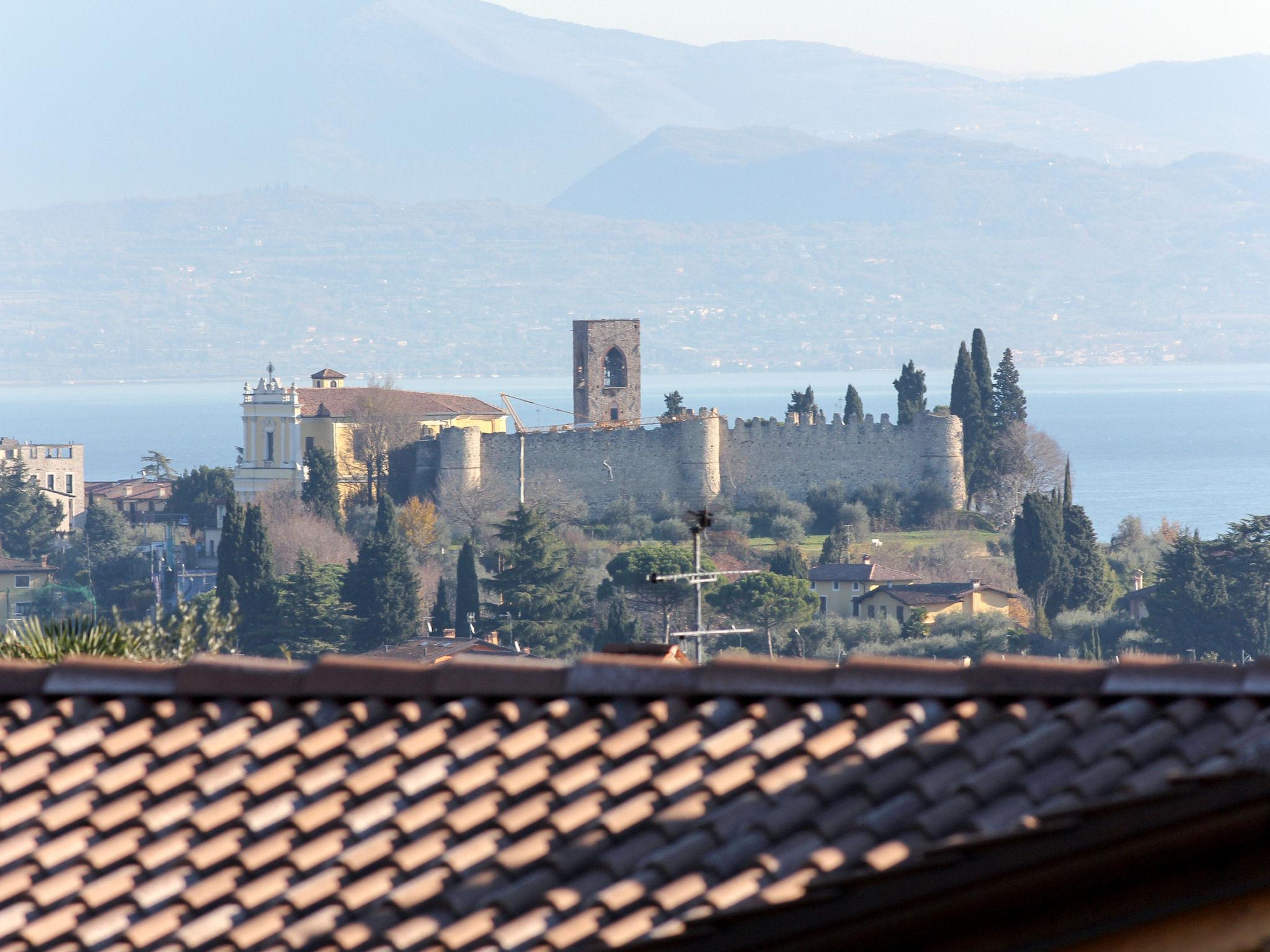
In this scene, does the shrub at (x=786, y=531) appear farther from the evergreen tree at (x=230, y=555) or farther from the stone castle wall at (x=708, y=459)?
the evergreen tree at (x=230, y=555)

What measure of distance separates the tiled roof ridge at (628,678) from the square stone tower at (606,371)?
2195 inches

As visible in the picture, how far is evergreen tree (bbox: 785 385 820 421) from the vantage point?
5784 centimetres

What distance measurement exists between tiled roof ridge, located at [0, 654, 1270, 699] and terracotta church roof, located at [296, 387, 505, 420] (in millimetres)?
61125

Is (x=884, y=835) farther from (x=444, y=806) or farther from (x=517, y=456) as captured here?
(x=517, y=456)

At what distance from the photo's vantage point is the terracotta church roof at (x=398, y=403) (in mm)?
65812

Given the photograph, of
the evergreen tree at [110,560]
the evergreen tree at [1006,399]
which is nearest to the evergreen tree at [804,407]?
the evergreen tree at [1006,399]

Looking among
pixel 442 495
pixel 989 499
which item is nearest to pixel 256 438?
pixel 442 495

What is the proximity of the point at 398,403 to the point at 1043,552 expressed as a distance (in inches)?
1033

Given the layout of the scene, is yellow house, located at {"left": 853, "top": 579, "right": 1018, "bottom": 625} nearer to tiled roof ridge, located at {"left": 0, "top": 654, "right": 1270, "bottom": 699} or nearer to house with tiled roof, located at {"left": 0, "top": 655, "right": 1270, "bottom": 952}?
tiled roof ridge, located at {"left": 0, "top": 654, "right": 1270, "bottom": 699}

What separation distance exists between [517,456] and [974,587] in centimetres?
1522

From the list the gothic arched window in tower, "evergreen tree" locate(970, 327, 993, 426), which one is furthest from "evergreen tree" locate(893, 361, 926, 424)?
the gothic arched window in tower

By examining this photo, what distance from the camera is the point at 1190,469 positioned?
412 feet

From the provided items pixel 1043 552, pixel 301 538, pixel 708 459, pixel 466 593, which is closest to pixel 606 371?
pixel 708 459

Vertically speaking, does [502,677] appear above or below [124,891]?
above
